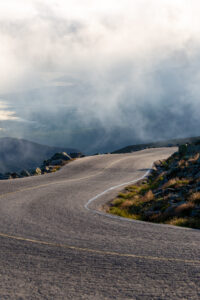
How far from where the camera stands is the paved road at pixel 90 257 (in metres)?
5.30

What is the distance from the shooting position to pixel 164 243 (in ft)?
24.9

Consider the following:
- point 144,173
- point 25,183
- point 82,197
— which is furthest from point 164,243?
point 144,173

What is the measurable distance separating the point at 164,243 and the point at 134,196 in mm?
9675

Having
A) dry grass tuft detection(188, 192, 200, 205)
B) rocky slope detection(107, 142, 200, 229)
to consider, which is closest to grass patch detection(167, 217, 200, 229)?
rocky slope detection(107, 142, 200, 229)

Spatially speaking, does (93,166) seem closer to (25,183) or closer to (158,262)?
(25,183)

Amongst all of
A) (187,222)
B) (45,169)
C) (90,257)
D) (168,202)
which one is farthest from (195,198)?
(45,169)

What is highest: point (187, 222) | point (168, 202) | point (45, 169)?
point (45, 169)

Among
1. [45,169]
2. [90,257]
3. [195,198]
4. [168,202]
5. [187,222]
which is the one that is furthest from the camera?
[45,169]

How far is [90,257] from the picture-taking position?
6.77 meters

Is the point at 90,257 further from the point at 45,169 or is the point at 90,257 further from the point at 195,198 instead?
the point at 45,169

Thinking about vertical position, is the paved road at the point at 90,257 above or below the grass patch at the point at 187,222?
above

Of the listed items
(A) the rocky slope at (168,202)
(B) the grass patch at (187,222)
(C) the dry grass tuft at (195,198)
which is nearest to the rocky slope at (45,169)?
(A) the rocky slope at (168,202)

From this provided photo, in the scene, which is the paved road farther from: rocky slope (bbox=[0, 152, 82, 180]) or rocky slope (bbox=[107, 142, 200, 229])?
rocky slope (bbox=[0, 152, 82, 180])

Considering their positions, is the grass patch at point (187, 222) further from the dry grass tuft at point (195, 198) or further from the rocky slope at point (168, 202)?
the dry grass tuft at point (195, 198)
